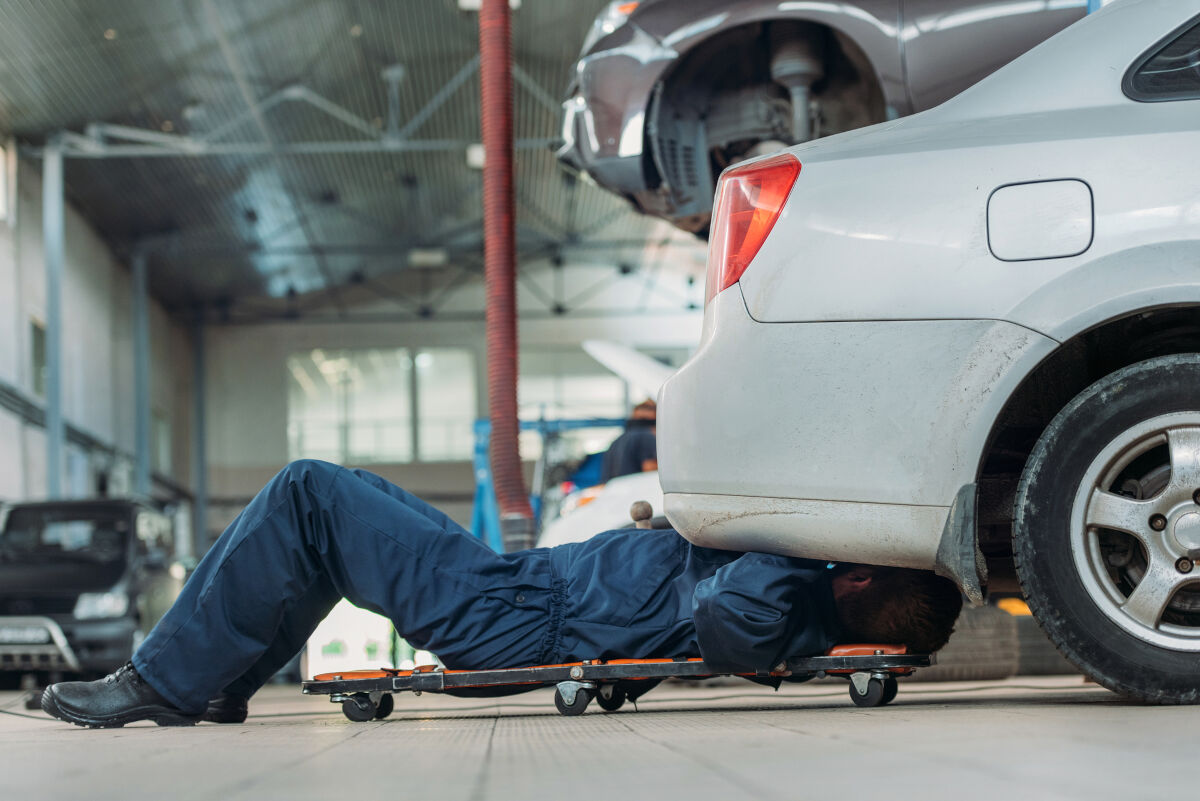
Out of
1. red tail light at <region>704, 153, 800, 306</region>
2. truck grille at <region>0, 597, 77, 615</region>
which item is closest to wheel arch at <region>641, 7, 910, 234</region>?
red tail light at <region>704, 153, 800, 306</region>

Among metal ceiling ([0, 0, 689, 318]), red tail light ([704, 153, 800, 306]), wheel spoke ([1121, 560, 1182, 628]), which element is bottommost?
wheel spoke ([1121, 560, 1182, 628])

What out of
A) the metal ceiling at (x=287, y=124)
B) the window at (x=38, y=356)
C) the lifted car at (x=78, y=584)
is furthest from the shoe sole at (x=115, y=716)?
the window at (x=38, y=356)

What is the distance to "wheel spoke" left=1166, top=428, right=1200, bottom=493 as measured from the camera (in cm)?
263

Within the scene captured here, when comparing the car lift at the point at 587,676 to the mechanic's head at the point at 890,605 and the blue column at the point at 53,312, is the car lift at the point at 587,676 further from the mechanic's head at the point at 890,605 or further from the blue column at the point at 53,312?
the blue column at the point at 53,312

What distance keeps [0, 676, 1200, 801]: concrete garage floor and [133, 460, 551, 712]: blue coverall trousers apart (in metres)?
0.18

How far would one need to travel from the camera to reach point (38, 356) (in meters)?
16.8

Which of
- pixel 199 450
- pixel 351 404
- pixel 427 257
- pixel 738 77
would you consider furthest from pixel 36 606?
pixel 351 404

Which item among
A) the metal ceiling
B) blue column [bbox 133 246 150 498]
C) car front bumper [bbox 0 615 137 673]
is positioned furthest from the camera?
blue column [bbox 133 246 150 498]

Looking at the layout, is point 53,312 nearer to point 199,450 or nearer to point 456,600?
point 199,450

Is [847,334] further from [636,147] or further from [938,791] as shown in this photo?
[636,147]

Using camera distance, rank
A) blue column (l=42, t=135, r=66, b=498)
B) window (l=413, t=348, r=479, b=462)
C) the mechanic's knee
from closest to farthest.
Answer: the mechanic's knee → blue column (l=42, t=135, r=66, b=498) → window (l=413, t=348, r=479, b=462)

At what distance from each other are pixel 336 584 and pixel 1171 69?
223 centimetres

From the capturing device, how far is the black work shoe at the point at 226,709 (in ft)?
10.7

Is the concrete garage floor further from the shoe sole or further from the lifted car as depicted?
the lifted car
